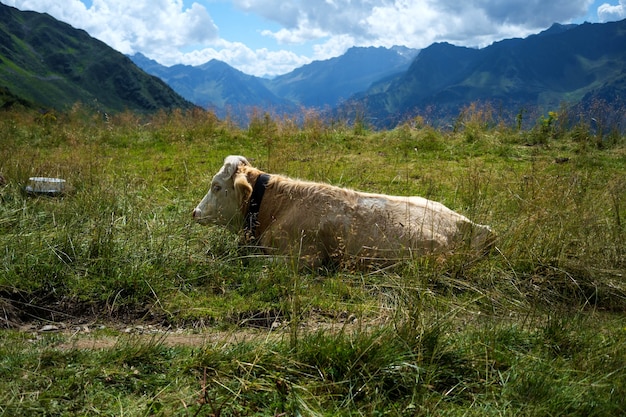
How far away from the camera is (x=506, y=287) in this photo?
15.4 ft

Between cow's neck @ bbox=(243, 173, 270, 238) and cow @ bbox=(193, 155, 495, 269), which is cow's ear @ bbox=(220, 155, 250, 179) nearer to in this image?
cow @ bbox=(193, 155, 495, 269)

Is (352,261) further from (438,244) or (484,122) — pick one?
(484,122)

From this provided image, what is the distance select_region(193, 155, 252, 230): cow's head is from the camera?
20.9ft

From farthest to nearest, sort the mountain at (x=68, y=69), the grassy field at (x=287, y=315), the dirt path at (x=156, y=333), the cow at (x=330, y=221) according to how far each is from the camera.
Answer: the mountain at (x=68, y=69), the cow at (x=330, y=221), the dirt path at (x=156, y=333), the grassy field at (x=287, y=315)

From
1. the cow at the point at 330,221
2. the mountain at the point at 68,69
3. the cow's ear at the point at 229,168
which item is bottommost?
the cow at the point at 330,221

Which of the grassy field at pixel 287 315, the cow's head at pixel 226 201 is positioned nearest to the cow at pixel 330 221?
the cow's head at pixel 226 201

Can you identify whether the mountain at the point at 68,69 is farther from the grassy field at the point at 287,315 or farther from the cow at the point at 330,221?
the grassy field at the point at 287,315

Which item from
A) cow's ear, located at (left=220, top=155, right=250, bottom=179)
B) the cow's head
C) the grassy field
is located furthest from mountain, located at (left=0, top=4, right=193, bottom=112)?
the grassy field

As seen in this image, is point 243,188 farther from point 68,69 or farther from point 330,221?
point 68,69

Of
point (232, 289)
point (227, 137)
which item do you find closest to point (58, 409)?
point (232, 289)

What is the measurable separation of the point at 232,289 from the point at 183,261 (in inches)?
27.4

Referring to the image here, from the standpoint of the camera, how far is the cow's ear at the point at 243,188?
6.27 meters

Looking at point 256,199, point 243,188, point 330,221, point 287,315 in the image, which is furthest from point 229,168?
point 287,315

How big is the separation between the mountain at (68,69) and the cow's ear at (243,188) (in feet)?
429
